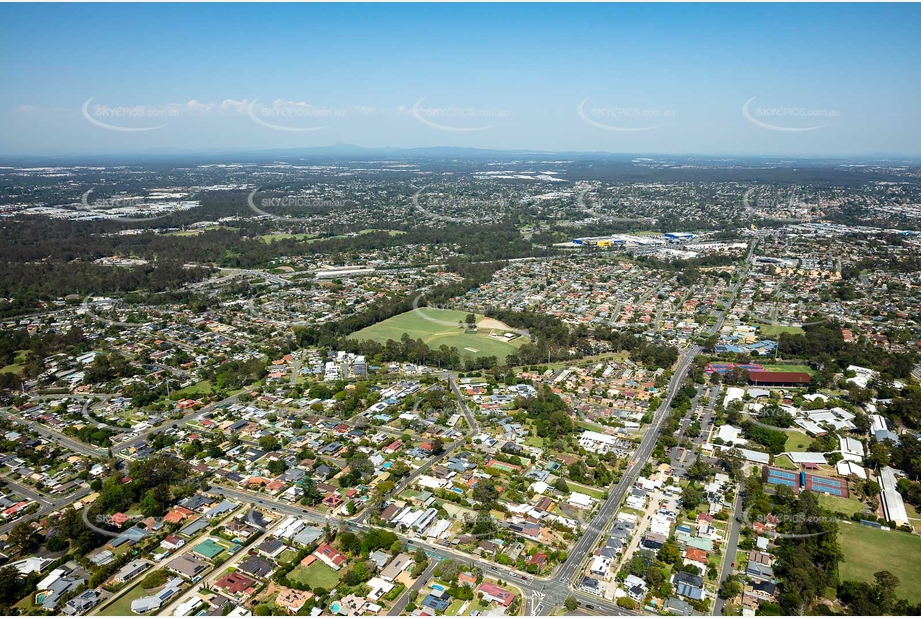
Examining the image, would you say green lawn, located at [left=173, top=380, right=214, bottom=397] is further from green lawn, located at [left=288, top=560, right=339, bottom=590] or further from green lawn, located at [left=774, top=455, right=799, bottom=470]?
green lawn, located at [left=774, top=455, right=799, bottom=470]

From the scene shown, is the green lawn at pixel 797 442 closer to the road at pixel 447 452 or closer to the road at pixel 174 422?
the road at pixel 447 452

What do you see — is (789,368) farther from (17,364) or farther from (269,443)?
(17,364)

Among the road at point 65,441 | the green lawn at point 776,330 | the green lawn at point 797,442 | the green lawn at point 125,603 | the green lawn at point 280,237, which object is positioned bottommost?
the green lawn at point 125,603

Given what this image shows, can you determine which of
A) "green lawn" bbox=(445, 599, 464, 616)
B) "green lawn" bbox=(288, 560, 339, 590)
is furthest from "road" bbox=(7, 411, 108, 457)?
"green lawn" bbox=(445, 599, 464, 616)

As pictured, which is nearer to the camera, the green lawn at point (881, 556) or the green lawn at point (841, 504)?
the green lawn at point (881, 556)

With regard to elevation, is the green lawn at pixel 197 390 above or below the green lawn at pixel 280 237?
below

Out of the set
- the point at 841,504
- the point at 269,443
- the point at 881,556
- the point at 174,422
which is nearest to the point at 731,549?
the point at 881,556

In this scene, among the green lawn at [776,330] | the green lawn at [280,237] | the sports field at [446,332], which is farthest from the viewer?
the green lawn at [280,237]

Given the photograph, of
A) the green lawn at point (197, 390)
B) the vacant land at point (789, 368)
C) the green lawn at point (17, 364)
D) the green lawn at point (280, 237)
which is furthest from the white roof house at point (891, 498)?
the green lawn at point (280, 237)
